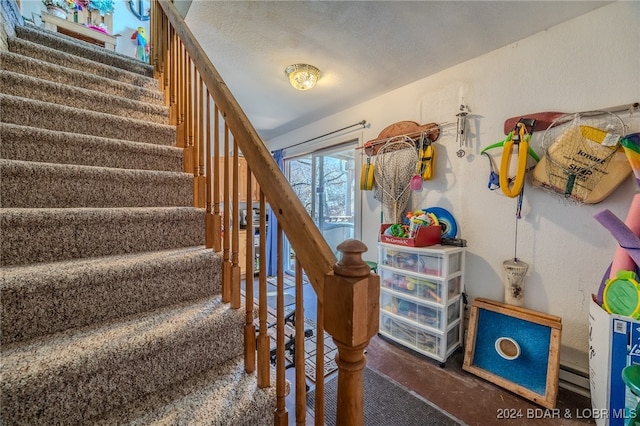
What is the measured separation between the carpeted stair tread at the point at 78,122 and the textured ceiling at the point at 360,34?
33.0 inches

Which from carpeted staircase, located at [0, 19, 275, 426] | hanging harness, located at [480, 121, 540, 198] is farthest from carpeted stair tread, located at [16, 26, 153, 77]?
hanging harness, located at [480, 121, 540, 198]

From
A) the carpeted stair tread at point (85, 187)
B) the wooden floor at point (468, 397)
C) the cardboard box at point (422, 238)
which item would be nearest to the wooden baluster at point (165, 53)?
the carpeted stair tread at point (85, 187)

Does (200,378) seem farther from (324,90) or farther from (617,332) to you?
(324,90)

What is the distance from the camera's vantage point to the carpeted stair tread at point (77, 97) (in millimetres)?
1293

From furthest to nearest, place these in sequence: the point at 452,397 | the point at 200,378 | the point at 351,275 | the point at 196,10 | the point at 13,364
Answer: the point at 196,10, the point at 452,397, the point at 200,378, the point at 13,364, the point at 351,275

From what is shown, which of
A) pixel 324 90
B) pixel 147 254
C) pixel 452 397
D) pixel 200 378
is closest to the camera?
pixel 200 378

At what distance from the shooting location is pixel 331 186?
3.53m

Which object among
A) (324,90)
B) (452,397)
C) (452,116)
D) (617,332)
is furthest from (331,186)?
(617,332)

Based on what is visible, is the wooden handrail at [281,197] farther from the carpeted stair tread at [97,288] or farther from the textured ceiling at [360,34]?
the textured ceiling at [360,34]

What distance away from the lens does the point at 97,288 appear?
0.86 meters

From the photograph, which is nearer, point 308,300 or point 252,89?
point 252,89

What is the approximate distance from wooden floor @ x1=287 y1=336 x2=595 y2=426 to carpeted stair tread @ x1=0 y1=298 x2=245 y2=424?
816mm

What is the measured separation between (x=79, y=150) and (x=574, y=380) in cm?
312

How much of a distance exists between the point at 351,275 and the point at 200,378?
750 millimetres
